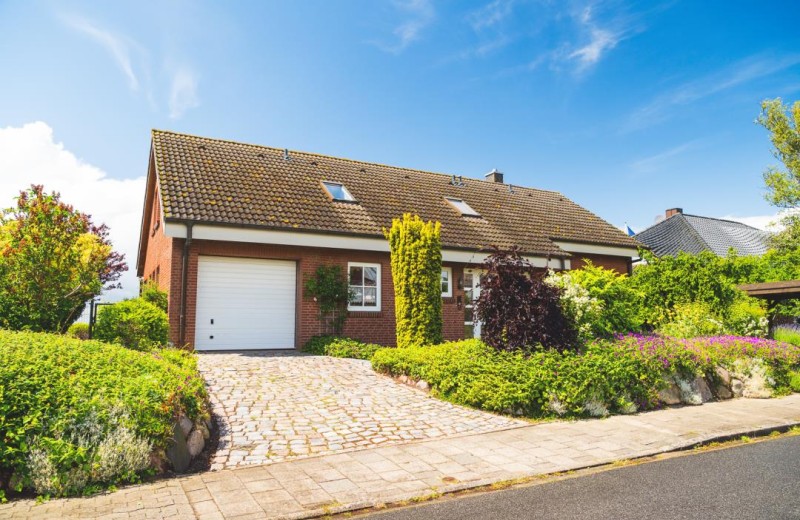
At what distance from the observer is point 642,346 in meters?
9.37

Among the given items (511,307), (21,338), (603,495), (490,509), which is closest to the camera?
(490,509)

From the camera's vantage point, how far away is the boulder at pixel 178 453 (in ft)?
17.0

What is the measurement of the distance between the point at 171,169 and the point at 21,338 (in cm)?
883

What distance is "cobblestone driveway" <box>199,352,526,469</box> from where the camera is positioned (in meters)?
5.96

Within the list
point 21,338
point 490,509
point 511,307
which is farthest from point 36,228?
point 490,509

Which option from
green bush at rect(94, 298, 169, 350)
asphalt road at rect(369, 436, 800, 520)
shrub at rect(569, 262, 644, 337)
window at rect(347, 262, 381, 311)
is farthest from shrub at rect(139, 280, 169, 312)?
asphalt road at rect(369, 436, 800, 520)

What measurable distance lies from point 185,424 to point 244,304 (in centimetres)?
825

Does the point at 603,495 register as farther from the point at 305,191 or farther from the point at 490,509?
the point at 305,191

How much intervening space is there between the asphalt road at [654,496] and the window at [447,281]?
1077 cm

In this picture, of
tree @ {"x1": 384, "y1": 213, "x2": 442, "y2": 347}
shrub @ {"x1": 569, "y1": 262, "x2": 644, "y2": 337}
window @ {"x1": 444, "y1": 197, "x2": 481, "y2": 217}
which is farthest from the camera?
window @ {"x1": 444, "y1": 197, "x2": 481, "y2": 217}

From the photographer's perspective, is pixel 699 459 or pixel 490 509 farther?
pixel 699 459

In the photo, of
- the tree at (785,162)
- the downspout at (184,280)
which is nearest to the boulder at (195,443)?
the downspout at (184,280)

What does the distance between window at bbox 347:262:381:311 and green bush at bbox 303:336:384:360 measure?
146 centimetres

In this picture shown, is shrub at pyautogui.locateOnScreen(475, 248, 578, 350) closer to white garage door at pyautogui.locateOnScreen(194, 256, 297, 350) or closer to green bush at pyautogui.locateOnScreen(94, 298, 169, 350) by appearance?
green bush at pyautogui.locateOnScreen(94, 298, 169, 350)
